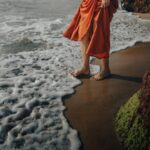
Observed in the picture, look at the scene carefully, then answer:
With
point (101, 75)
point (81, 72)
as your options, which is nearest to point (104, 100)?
point (101, 75)

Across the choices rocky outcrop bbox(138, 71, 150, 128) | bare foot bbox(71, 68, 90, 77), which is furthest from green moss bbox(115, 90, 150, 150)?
bare foot bbox(71, 68, 90, 77)

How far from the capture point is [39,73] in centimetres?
546

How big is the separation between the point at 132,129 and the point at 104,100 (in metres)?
1.10

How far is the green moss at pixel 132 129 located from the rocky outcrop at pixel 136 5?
764cm

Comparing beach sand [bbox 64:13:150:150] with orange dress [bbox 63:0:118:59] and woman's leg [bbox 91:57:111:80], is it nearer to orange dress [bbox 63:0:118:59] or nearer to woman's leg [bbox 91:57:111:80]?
woman's leg [bbox 91:57:111:80]

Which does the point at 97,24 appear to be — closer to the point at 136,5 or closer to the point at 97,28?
the point at 97,28

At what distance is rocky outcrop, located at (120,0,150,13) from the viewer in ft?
35.5

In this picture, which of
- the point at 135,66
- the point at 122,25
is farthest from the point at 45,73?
the point at 122,25

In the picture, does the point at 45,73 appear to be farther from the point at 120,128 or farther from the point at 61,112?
the point at 120,128

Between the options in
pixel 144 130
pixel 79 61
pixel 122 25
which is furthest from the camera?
pixel 122 25

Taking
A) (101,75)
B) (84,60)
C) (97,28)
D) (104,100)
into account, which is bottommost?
(104,100)

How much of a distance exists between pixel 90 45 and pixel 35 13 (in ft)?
22.5

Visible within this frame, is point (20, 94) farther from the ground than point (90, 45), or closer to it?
closer to it

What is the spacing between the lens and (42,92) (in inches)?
187
